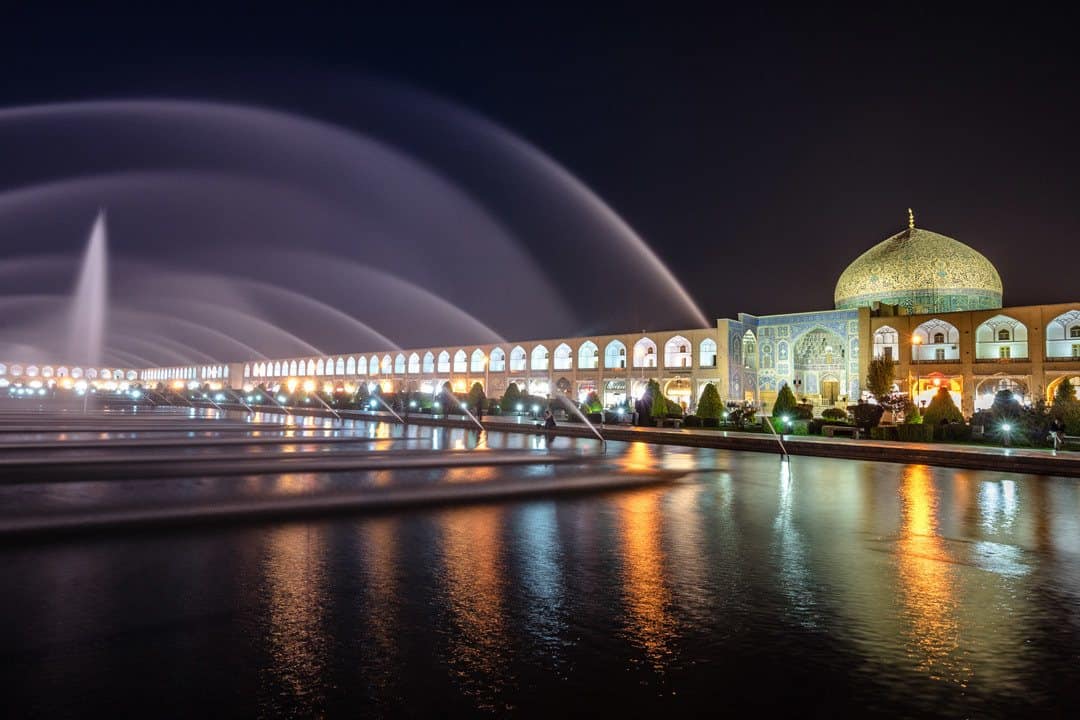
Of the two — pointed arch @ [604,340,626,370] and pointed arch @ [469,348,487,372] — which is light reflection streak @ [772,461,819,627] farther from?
pointed arch @ [469,348,487,372]

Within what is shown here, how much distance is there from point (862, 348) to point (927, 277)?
19.8 feet

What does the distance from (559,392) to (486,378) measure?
7.15 m

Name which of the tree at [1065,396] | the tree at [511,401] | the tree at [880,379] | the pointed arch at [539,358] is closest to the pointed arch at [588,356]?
the pointed arch at [539,358]

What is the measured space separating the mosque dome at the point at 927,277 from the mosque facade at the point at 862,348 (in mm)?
55

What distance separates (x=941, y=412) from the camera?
24.9 meters

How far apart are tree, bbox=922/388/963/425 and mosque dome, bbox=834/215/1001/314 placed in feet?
53.8

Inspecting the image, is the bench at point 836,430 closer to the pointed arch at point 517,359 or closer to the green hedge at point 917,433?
the green hedge at point 917,433

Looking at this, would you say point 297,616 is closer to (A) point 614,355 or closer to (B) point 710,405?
(B) point 710,405

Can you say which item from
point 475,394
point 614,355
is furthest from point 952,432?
point 614,355

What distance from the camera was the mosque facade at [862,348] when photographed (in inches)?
1350

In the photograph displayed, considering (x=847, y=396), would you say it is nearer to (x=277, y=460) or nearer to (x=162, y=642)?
(x=277, y=460)

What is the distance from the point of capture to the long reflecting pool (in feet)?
11.2

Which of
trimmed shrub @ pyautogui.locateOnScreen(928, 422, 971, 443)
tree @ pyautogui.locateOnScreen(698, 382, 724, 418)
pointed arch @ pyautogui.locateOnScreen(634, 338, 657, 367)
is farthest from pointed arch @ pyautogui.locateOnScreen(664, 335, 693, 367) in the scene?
trimmed shrub @ pyautogui.locateOnScreen(928, 422, 971, 443)

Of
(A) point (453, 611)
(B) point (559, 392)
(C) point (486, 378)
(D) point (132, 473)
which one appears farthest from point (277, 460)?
(C) point (486, 378)
